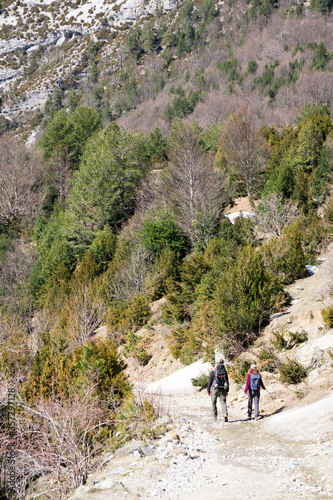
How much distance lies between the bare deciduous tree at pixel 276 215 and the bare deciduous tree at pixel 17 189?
82.8 ft

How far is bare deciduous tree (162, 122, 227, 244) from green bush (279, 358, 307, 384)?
49.4 feet

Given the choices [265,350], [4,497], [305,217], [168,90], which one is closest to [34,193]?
[305,217]

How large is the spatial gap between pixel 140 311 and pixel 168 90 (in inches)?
3294

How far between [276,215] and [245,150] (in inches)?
396

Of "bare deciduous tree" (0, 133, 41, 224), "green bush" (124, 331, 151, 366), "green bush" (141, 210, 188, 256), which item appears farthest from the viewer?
"bare deciduous tree" (0, 133, 41, 224)

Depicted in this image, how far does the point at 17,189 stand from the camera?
39.6 m

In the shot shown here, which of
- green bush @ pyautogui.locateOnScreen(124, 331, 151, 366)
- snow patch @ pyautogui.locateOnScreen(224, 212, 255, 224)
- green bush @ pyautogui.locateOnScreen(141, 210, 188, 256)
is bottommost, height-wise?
green bush @ pyautogui.locateOnScreen(124, 331, 151, 366)

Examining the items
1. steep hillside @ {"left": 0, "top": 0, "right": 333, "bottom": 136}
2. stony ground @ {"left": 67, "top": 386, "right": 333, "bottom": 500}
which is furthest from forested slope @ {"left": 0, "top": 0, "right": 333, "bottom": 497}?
steep hillside @ {"left": 0, "top": 0, "right": 333, "bottom": 136}

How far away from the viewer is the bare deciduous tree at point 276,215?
22875 mm

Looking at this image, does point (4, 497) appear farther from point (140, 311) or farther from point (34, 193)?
point (34, 193)

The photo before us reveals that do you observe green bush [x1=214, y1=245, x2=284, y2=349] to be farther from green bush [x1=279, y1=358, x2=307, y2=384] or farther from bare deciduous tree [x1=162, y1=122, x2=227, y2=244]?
bare deciduous tree [x1=162, y1=122, x2=227, y2=244]

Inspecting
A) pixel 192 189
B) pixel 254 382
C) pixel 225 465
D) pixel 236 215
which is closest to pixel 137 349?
pixel 254 382

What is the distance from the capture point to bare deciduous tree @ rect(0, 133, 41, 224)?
38.8 m

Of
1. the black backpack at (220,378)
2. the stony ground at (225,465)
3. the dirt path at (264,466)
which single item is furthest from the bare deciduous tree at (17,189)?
the dirt path at (264,466)
